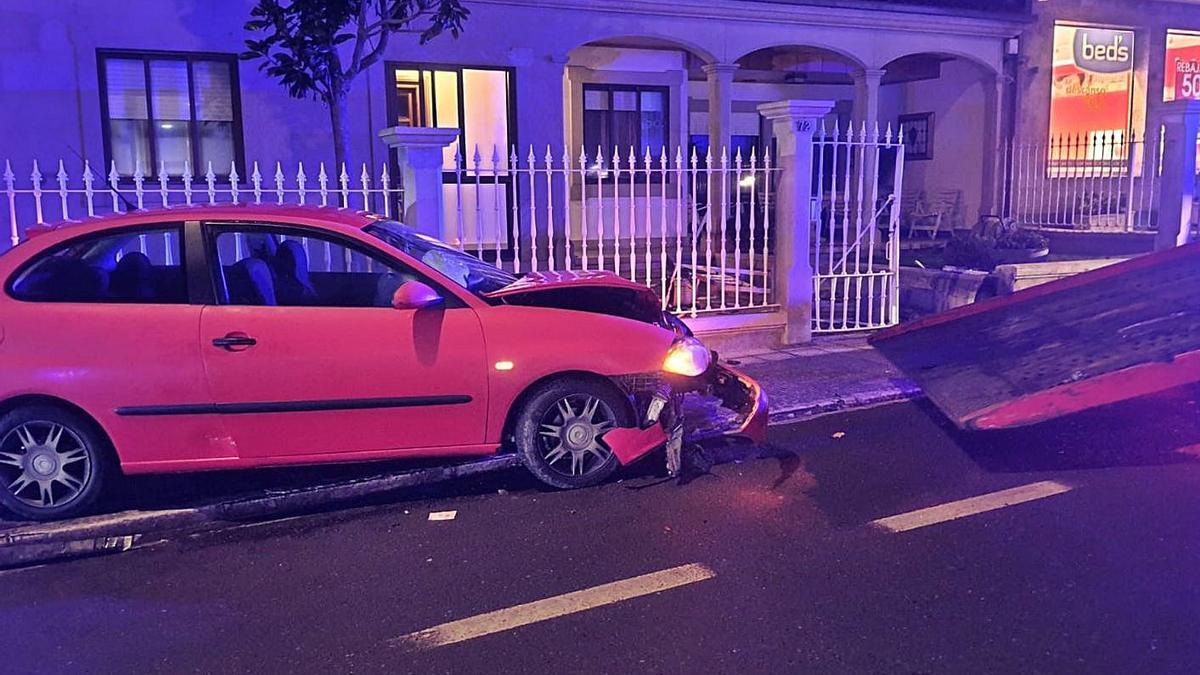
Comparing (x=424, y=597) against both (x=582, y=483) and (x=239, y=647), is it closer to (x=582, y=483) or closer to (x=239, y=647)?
(x=239, y=647)

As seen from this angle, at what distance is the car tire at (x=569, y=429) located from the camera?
213 inches

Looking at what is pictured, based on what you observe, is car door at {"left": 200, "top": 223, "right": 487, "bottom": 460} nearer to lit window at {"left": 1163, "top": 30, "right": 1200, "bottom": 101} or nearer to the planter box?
the planter box

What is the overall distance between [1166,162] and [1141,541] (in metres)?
9.76

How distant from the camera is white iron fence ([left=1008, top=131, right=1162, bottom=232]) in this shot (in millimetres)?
16844

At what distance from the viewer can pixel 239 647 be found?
3.72 m

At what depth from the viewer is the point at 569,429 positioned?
17.9 feet

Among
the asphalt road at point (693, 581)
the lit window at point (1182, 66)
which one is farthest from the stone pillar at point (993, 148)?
the asphalt road at point (693, 581)

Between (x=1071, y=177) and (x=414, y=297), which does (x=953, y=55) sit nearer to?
(x=1071, y=177)

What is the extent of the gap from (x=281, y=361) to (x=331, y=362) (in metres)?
0.25

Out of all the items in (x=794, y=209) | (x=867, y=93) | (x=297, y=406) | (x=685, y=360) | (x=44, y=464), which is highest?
(x=867, y=93)

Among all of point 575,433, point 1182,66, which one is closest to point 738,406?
point 575,433

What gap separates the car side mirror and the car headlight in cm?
134

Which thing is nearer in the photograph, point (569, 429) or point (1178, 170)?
point (569, 429)

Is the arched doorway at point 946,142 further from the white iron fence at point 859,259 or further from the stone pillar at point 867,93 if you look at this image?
the white iron fence at point 859,259
